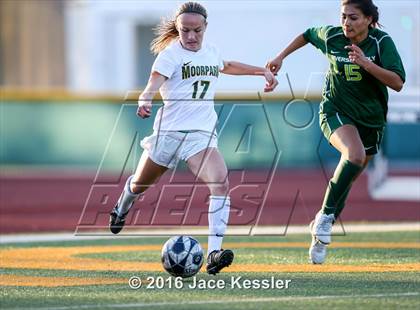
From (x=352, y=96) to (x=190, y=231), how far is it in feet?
16.8

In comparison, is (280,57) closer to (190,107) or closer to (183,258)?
(190,107)

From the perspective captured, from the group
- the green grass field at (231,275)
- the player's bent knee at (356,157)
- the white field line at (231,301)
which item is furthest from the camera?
the player's bent knee at (356,157)

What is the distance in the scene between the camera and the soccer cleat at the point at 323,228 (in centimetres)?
820

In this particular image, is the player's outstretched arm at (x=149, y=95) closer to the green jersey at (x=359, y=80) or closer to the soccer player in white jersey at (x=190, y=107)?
the soccer player in white jersey at (x=190, y=107)

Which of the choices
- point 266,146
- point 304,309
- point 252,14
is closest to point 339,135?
point 304,309

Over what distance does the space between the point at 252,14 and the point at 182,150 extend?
17.0 m

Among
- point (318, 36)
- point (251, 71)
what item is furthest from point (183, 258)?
point (318, 36)

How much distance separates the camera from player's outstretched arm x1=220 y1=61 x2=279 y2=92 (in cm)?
832

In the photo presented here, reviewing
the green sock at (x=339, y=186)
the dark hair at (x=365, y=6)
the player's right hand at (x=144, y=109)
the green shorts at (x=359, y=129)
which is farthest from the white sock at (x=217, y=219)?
the dark hair at (x=365, y=6)

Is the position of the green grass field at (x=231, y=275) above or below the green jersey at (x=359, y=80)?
below

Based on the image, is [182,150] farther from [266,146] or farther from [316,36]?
[266,146]

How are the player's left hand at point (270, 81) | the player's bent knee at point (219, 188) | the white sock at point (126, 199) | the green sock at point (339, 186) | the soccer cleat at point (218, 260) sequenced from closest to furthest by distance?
the soccer cleat at point (218, 260)
the player's bent knee at point (219, 188)
the green sock at point (339, 186)
the player's left hand at point (270, 81)
the white sock at point (126, 199)

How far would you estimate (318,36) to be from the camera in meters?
8.61

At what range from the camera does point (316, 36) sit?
28.3 ft
